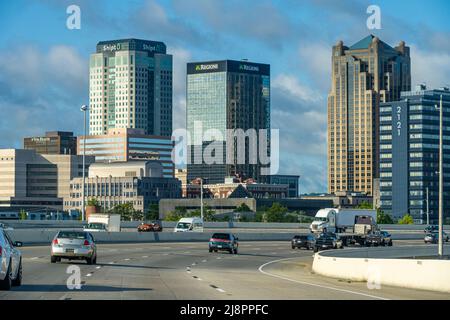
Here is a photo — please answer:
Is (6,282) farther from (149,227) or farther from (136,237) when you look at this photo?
(149,227)

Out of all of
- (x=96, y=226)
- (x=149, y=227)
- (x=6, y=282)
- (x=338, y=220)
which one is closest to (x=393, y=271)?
(x=6, y=282)

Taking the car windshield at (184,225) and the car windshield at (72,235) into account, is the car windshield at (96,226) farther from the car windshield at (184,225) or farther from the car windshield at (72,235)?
the car windshield at (72,235)

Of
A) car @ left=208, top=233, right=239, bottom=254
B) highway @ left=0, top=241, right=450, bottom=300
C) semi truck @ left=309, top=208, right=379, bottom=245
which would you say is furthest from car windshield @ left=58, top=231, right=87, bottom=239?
semi truck @ left=309, top=208, right=379, bottom=245

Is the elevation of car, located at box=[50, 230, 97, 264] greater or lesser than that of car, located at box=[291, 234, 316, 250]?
greater

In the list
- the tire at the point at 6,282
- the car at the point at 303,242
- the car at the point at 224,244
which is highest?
the tire at the point at 6,282

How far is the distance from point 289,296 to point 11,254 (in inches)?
287

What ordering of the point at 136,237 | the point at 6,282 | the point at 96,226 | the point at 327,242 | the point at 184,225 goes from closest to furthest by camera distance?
the point at 6,282 < the point at 327,242 < the point at 96,226 < the point at 136,237 < the point at 184,225

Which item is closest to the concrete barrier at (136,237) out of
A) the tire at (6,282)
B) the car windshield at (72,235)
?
the car windshield at (72,235)

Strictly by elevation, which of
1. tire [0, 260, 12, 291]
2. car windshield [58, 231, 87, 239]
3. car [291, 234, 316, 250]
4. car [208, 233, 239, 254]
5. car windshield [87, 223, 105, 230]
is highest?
car windshield [58, 231, 87, 239]

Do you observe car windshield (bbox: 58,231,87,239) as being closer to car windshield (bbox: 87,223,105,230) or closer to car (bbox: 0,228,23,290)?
car (bbox: 0,228,23,290)

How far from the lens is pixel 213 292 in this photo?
1078 inches

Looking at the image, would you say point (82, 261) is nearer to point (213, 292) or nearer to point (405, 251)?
point (213, 292)
